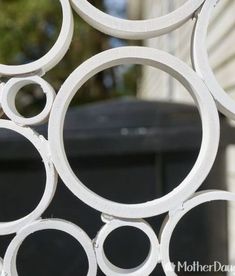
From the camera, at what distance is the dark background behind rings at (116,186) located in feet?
6.82

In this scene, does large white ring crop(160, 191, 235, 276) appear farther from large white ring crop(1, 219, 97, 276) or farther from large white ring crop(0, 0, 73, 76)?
large white ring crop(0, 0, 73, 76)

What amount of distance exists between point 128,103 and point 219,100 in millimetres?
2044

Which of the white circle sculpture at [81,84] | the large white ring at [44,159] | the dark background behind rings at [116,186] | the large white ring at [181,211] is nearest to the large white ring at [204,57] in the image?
the white circle sculpture at [81,84]

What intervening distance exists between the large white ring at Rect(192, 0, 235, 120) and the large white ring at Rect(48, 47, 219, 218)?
0.07 feet

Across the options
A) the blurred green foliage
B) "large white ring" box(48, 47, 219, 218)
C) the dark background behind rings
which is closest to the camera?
"large white ring" box(48, 47, 219, 218)

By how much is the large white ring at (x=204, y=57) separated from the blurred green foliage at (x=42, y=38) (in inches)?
389

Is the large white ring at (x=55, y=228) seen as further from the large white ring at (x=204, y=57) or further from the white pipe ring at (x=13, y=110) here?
the large white ring at (x=204, y=57)

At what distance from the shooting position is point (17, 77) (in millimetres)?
1179

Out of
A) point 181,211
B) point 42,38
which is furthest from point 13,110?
point 42,38

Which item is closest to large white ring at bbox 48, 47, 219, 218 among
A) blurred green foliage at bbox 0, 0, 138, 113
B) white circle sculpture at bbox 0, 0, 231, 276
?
white circle sculpture at bbox 0, 0, 231, 276

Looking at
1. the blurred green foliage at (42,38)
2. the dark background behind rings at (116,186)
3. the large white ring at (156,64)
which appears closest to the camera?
the large white ring at (156,64)

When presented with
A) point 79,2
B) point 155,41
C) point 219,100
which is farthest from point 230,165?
point 155,41

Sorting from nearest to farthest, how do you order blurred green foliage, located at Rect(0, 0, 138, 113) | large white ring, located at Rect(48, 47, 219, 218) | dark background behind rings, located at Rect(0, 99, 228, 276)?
large white ring, located at Rect(48, 47, 219, 218) < dark background behind rings, located at Rect(0, 99, 228, 276) < blurred green foliage, located at Rect(0, 0, 138, 113)

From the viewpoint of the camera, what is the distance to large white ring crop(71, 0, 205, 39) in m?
1.16
